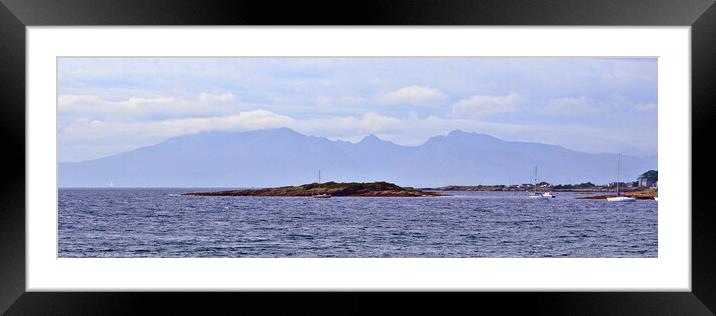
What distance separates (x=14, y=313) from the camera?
2457mm

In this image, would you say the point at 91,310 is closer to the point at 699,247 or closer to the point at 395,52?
the point at 395,52

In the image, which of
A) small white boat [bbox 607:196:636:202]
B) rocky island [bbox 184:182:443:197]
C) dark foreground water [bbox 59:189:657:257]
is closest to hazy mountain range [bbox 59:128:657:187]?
rocky island [bbox 184:182:443:197]

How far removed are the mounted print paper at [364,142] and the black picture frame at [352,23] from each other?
25.5 meters

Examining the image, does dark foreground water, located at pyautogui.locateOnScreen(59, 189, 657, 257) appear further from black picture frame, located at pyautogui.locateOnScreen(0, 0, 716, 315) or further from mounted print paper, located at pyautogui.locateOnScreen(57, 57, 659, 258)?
black picture frame, located at pyautogui.locateOnScreen(0, 0, 716, 315)

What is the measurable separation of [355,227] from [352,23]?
24953 millimetres

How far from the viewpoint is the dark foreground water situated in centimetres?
2609

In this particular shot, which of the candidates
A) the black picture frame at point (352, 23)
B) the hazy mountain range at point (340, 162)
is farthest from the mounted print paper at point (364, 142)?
the black picture frame at point (352, 23)

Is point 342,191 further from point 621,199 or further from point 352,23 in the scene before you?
point 352,23

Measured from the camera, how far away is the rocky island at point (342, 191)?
3038cm

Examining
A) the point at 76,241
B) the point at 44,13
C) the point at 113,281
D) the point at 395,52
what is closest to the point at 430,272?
the point at 395,52

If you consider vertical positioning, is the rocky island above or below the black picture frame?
below

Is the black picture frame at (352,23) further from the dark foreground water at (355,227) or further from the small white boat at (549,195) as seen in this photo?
the small white boat at (549,195)

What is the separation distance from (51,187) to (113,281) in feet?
1.32

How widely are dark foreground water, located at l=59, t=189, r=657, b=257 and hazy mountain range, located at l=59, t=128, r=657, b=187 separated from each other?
992 millimetres
